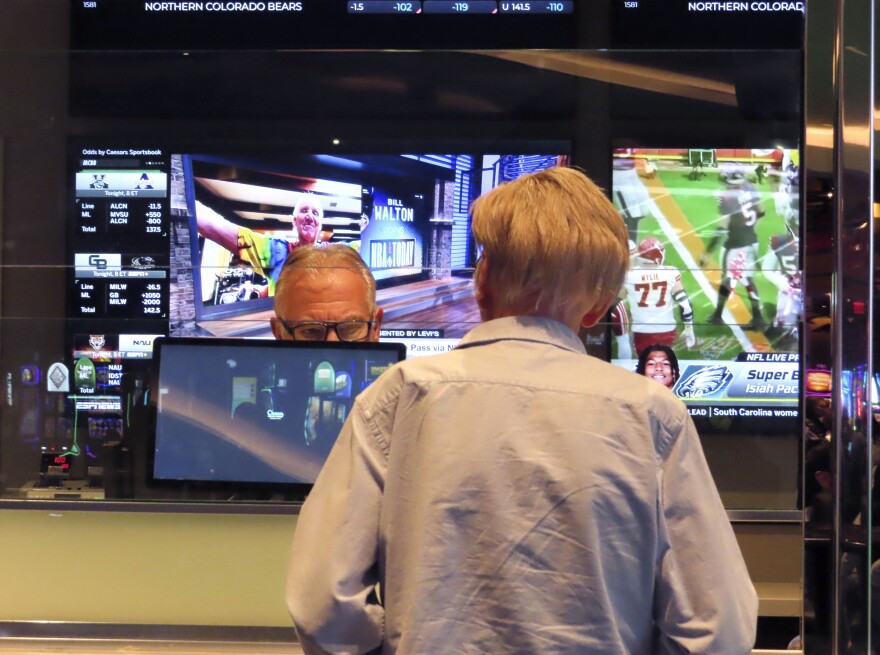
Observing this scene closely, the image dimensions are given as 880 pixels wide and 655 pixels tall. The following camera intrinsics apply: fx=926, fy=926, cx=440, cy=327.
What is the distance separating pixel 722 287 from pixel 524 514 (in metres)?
1.21

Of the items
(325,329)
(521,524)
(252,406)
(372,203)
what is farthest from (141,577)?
(521,524)

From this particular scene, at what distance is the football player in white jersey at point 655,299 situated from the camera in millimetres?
2002

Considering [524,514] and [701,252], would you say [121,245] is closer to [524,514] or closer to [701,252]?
[701,252]

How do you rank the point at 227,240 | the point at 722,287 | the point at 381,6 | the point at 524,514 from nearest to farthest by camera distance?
the point at 524,514
the point at 722,287
the point at 227,240
the point at 381,6

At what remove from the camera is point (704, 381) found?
6.68ft

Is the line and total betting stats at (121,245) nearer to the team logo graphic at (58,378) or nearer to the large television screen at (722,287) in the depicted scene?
the team logo graphic at (58,378)

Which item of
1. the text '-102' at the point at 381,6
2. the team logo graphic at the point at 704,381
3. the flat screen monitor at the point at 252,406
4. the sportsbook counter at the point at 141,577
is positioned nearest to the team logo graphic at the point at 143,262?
the flat screen monitor at the point at 252,406

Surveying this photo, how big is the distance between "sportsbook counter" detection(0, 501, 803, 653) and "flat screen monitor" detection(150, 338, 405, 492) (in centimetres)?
11

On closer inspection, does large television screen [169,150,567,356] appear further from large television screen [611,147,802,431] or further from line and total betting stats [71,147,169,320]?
large television screen [611,147,802,431]

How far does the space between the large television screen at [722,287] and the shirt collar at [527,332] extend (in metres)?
1.04

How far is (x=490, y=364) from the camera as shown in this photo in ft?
3.19

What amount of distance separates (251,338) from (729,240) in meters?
1.06

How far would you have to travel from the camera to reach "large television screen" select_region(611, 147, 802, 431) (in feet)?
6.51

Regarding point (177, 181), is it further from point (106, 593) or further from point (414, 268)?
point (106, 593)
